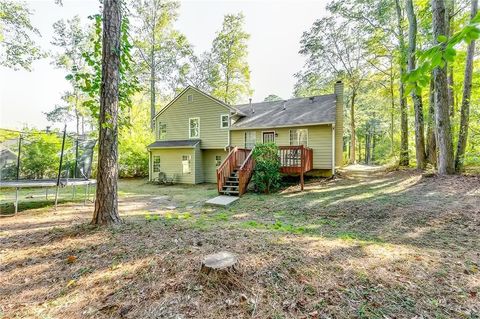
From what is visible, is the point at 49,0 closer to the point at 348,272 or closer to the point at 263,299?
the point at 263,299

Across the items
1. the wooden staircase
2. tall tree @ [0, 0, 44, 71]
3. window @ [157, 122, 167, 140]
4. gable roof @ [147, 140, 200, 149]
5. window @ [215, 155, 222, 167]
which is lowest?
the wooden staircase

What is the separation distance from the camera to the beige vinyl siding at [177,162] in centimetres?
1563

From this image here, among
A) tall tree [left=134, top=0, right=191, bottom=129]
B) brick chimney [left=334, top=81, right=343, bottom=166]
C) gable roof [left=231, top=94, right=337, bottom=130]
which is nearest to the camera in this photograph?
gable roof [left=231, top=94, right=337, bottom=130]

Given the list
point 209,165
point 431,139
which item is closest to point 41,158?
point 209,165

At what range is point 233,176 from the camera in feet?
36.3

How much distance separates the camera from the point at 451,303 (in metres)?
2.11

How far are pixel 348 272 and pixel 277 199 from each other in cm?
652

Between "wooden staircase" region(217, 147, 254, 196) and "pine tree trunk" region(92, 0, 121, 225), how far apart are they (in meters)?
6.24

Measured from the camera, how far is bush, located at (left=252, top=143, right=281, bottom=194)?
10.6 m

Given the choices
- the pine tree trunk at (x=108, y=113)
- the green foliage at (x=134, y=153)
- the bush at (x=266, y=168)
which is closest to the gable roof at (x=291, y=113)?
the bush at (x=266, y=168)

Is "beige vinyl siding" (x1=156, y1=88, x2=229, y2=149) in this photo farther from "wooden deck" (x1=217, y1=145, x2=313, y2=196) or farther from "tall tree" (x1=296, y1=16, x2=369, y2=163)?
"tall tree" (x1=296, y1=16, x2=369, y2=163)

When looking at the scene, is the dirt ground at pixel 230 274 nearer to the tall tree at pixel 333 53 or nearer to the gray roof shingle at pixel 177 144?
the gray roof shingle at pixel 177 144

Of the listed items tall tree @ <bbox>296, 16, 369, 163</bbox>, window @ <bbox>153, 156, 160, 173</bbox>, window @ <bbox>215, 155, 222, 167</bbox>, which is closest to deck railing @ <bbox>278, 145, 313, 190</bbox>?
window @ <bbox>215, 155, 222, 167</bbox>

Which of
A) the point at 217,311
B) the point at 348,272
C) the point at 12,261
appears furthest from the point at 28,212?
the point at 348,272
